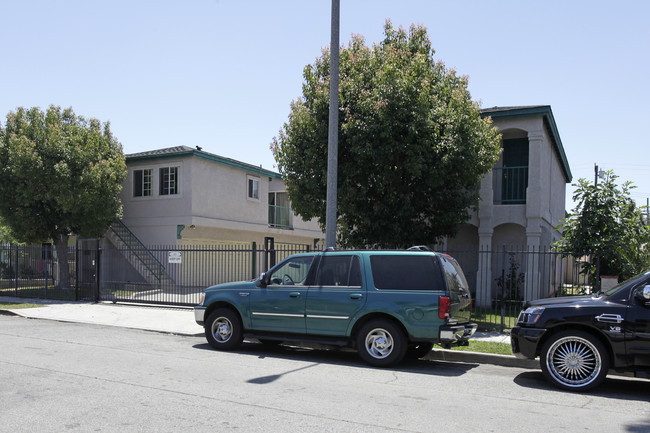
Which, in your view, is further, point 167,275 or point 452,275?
point 167,275

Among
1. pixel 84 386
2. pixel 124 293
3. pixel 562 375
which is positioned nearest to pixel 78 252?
pixel 124 293

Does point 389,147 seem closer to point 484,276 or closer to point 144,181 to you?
point 484,276

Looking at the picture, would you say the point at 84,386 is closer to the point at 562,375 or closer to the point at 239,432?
the point at 239,432

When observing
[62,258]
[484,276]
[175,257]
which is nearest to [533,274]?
[484,276]

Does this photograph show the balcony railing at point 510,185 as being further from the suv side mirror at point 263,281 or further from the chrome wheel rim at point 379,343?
the suv side mirror at point 263,281

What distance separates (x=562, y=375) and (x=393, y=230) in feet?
23.4

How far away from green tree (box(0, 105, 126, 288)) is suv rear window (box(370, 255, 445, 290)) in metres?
15.8

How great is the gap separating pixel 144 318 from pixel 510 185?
39.8 ft

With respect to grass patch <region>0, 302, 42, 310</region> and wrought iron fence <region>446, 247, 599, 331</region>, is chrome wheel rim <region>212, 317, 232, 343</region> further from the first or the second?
grass patch <region>0, 302, 42, 310</region>

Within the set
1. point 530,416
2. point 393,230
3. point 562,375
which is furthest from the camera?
point 393,230

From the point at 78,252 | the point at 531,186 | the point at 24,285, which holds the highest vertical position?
the point at 531,186

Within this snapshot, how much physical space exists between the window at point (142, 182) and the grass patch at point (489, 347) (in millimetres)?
18648

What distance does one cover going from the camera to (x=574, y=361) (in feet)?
24.6

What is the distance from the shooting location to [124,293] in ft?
63.4
